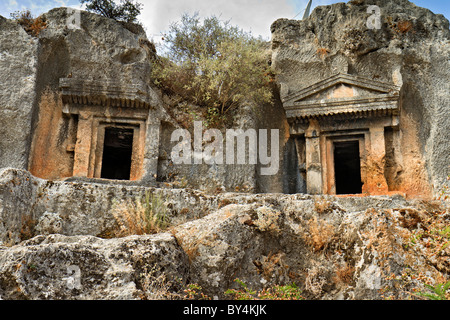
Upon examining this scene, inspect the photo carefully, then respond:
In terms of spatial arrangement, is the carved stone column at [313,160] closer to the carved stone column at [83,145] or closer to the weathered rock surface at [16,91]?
the carved stone column at [83,145]

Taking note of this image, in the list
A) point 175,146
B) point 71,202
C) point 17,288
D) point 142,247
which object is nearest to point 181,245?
point 142,247

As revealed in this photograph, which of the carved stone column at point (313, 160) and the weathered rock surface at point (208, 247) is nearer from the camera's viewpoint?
the weathered rock surface at point (208, 247)

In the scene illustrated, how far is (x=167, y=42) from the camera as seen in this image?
479 inches

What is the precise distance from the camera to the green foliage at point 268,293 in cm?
420

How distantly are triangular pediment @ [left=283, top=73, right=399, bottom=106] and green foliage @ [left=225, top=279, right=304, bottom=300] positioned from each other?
7569 mm

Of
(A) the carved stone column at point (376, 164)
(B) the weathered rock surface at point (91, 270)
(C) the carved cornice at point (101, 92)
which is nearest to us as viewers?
(B) the weathered rock surface at point (91, 270)

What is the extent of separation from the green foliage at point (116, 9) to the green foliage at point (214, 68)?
128 cm

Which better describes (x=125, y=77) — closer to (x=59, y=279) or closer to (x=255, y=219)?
(x=255, y=219)

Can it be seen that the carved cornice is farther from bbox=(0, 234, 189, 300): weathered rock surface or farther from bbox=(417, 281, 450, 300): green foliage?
bbox=(417, 281, 450, 300): green foliage

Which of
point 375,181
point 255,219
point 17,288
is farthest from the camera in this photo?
point 375,181

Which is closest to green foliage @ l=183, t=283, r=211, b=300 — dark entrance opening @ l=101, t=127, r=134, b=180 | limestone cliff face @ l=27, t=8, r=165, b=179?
limestone cliff face @ l=27, t=8, r=165, b=179

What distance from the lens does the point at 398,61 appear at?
11.4m

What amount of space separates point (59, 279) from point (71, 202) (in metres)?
2.45

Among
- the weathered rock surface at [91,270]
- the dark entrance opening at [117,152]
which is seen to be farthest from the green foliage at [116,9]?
the weathered rock surface at [91,270]
